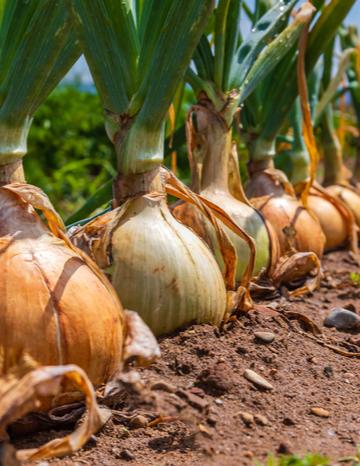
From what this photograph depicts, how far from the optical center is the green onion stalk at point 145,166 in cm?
172

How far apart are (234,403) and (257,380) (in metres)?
0.10

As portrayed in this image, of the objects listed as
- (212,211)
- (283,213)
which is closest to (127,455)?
(212,211)

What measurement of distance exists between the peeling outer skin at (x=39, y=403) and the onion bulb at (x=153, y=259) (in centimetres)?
43

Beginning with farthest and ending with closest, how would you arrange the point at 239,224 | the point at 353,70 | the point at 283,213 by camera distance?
the point at 353,70, the point at 283,213, the point at 239,224

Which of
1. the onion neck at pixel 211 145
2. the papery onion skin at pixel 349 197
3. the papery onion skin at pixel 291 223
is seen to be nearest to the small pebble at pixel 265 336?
the onion neck at pixel 211 145

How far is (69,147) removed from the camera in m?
6.32

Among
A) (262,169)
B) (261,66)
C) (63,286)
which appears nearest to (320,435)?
(63,286)

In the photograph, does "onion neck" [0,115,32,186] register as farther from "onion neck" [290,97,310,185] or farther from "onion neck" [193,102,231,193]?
"onion neck" [290,97,310,185]

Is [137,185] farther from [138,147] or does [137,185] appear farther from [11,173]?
[11,173]

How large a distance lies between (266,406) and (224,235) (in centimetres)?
56

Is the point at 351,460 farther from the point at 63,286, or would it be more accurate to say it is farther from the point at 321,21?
the point at 321,21

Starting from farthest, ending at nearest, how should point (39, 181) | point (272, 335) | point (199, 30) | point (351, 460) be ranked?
point (39, 181), point (272, 335), point (199, 30), point (351, 460)

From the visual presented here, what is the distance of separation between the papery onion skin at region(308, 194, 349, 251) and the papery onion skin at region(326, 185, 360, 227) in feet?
1.01

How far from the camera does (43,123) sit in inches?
243
